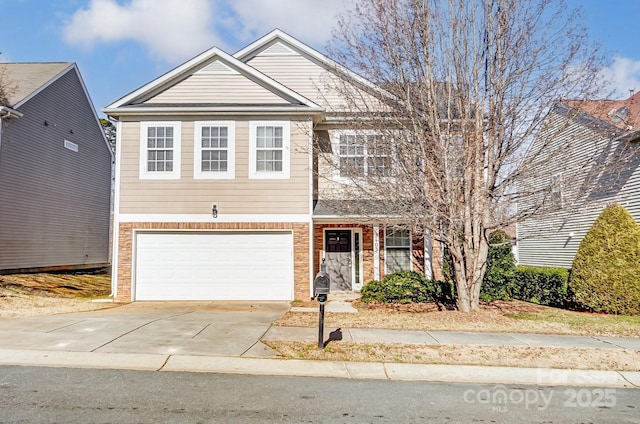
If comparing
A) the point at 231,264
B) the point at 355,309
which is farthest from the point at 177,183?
the point at 355,309

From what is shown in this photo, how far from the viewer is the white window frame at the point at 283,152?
1337cm

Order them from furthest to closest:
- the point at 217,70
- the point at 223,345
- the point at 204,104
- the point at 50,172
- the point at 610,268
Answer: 1. the point at 50,172
2. the point at 217,70
3. the point at 204,104
4. the point at 610,268
5. the point at 223,345

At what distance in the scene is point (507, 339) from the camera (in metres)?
8.32

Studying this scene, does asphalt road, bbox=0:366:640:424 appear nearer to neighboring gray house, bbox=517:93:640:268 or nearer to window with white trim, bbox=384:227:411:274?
neighboring gray house, bbox=517:93:640:268

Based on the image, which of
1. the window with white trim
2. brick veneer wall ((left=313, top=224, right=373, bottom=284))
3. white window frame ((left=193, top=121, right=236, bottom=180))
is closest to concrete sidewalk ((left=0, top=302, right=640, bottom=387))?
brick veneer wall ((left=313, top=224, right=373, bottom=284))

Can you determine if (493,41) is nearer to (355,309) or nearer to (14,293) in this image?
(355,309)

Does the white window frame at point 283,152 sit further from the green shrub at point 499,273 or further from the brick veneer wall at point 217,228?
the green shrub at point 499,273

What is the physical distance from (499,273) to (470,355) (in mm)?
7749

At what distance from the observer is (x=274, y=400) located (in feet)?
17.3

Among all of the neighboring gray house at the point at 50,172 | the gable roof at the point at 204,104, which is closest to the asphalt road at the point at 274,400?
the gable roof at the point at 204,104

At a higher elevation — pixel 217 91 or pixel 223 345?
pixel 217 91

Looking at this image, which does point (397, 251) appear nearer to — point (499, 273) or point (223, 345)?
point (499, 273)

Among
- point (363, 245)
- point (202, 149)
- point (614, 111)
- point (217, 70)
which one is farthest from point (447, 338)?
point (217, 70)

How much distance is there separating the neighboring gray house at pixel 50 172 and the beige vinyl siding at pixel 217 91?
22.8 ft
